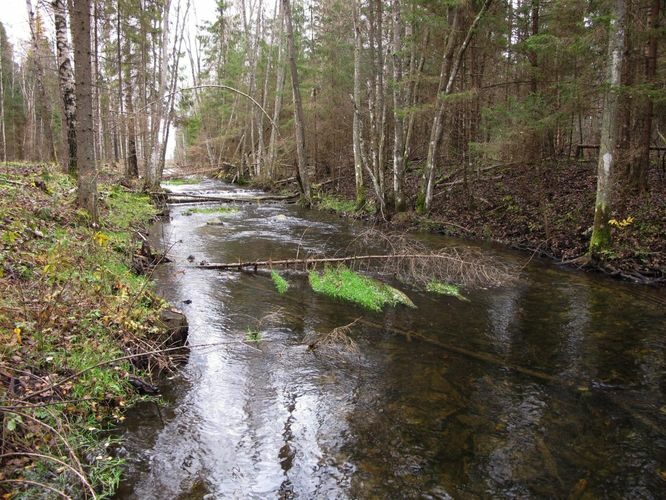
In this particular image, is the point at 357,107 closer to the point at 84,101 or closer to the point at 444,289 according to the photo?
the point at 444,289

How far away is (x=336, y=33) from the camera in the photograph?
2516cm

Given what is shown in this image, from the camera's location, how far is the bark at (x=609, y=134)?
10.0m

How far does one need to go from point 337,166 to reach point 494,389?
22.2m

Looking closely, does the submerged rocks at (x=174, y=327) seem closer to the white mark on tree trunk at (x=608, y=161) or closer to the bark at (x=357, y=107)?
the white mark on tree trunk at (x=608, y=161)

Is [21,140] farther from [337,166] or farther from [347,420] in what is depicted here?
[347,420]

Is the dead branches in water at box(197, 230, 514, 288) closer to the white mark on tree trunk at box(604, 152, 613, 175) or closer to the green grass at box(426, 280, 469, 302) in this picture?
the green grass at box(426, 280, 469, 302)

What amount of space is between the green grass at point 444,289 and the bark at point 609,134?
170 inches

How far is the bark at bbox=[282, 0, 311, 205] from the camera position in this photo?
20.1 m

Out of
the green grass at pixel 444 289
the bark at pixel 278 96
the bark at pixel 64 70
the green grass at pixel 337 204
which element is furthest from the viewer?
the bark at pixel 278 96

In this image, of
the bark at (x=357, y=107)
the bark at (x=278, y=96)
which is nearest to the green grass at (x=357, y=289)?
the bark at (x=357, y=107)

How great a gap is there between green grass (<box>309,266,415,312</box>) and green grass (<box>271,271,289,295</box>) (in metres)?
0.56

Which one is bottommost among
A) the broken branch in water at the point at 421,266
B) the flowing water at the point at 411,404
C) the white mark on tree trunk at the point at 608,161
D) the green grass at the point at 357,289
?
the flowing water at the point at 411,404

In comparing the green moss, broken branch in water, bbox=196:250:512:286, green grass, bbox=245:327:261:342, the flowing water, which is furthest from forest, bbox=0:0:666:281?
green grass, bbox=245:327:261:342

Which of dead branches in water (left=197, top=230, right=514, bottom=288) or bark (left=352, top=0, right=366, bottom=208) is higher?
bark (left=352, top=0, right=366, bottom=208)
